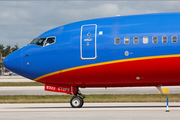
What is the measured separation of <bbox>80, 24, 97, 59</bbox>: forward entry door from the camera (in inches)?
810

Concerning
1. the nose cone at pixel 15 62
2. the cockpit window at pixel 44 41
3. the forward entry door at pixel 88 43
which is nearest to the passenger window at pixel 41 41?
the cockpit window at pixel 44 41

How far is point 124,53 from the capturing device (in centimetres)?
2003

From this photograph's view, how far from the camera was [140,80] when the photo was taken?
67.8ft

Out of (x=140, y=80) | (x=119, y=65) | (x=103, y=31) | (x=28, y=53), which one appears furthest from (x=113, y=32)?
(x=28, y=53)

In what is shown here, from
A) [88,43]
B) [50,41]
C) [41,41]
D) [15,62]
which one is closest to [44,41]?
[41,41]

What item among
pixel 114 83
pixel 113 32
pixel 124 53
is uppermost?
pixel 113 32

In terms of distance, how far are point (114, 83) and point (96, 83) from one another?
1205mm

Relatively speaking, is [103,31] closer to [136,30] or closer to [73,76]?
[136,30]

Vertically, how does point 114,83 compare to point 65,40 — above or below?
below

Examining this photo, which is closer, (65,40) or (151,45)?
(151,45)

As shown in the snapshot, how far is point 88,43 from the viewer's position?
2075 centimetres

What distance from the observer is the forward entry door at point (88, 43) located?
20.6 meters

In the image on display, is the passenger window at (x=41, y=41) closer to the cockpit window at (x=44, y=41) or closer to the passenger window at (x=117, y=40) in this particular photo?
the cockpit window at (x=44, y=41)

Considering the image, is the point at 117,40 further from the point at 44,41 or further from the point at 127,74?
the point at 44,41
